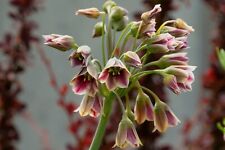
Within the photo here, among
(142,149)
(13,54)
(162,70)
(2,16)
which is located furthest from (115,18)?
(2,16)

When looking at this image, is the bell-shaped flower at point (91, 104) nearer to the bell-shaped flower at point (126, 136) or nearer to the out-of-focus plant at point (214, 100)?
the bell-shaped flower at point (126, 136)

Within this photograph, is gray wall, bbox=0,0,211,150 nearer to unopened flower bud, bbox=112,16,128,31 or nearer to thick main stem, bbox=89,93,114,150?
unopened flower bud, bbox=112,16,128,31

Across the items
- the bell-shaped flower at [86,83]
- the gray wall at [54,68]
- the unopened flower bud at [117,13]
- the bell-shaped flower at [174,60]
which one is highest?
the unopened flower bud at [117,13]

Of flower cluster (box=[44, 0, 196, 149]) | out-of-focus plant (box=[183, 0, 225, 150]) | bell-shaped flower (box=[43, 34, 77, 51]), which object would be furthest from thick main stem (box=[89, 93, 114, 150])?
out-of-focus plant (box=[183, 0, 225, 150])

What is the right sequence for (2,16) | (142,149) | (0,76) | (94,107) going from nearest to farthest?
(94,107), (142,149), (0,76), (2,16)

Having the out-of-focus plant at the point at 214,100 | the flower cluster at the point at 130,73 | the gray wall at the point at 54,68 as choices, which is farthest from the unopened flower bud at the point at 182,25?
the gray wall at the point at 54,68

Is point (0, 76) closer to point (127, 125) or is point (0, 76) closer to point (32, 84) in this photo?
point (127, 125)

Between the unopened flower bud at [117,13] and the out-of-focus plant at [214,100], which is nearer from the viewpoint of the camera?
the unopened flower bud at [117,13]
